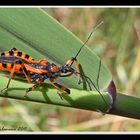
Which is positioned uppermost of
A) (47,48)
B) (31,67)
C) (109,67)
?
(47,48)

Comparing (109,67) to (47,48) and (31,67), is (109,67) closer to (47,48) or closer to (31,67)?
(31,67)

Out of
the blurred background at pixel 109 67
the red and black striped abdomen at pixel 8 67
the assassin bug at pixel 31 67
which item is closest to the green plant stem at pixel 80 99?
the assassin bug at pixel 31 67

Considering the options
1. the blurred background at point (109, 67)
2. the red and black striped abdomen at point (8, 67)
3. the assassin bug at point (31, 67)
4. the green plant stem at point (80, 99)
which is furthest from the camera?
the blurred background at point (109, 67)

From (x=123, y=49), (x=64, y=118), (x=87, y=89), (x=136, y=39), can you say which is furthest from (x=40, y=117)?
(x=87, y=89)

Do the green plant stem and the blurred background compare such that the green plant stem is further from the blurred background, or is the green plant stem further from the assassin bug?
the blurred background

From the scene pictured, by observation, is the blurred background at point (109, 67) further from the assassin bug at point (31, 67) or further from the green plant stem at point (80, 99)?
the green plant stem at point (80, 99)

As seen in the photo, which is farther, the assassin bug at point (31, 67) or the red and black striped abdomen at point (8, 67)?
the red and black striped abdomen at point (8, 67)

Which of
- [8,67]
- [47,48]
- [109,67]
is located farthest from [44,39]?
[109,67]

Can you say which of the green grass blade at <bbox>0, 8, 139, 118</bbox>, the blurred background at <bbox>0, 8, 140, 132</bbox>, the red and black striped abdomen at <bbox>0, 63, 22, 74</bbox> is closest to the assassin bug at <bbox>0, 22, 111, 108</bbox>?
the red and black striped abdomen at <bbox>0, 63, 22, 74</bbox>
